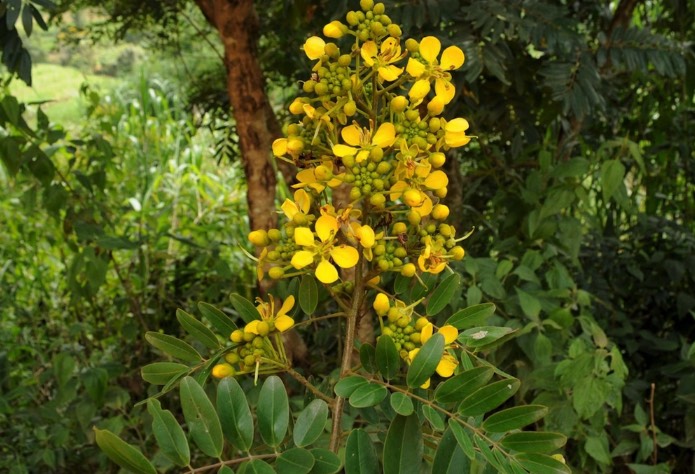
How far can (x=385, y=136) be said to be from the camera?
2.02 feet

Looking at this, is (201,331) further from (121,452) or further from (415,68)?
(415,68)

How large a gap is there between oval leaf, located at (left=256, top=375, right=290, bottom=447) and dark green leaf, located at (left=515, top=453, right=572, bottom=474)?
0.20 metres

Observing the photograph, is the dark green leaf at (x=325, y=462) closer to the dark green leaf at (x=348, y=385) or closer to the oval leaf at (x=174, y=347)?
the dark green leaf at (x=348, y=385)

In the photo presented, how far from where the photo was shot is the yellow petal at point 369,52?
613 millimetres

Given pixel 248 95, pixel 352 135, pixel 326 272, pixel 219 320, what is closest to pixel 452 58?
pixel 352 135

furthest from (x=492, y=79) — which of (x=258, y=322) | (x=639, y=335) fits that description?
(x=258, y=322)

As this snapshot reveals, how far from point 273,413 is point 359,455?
0.08 m

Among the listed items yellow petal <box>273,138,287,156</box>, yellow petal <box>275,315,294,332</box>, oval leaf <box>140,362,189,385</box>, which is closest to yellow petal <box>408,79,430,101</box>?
yellow petal <box>273,138,287,156</box>

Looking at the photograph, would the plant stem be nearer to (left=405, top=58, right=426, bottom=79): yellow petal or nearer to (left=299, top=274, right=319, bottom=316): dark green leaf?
(left=299, top=274, right=319, bottom=316): dark green leaf

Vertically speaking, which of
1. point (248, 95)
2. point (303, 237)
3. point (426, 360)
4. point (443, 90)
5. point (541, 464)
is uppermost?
point (248, 95)

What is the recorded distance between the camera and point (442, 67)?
650 millimetres

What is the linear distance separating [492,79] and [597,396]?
69cm

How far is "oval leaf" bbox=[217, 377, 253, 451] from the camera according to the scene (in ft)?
1.94

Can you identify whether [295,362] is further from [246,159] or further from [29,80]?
[29,80]
